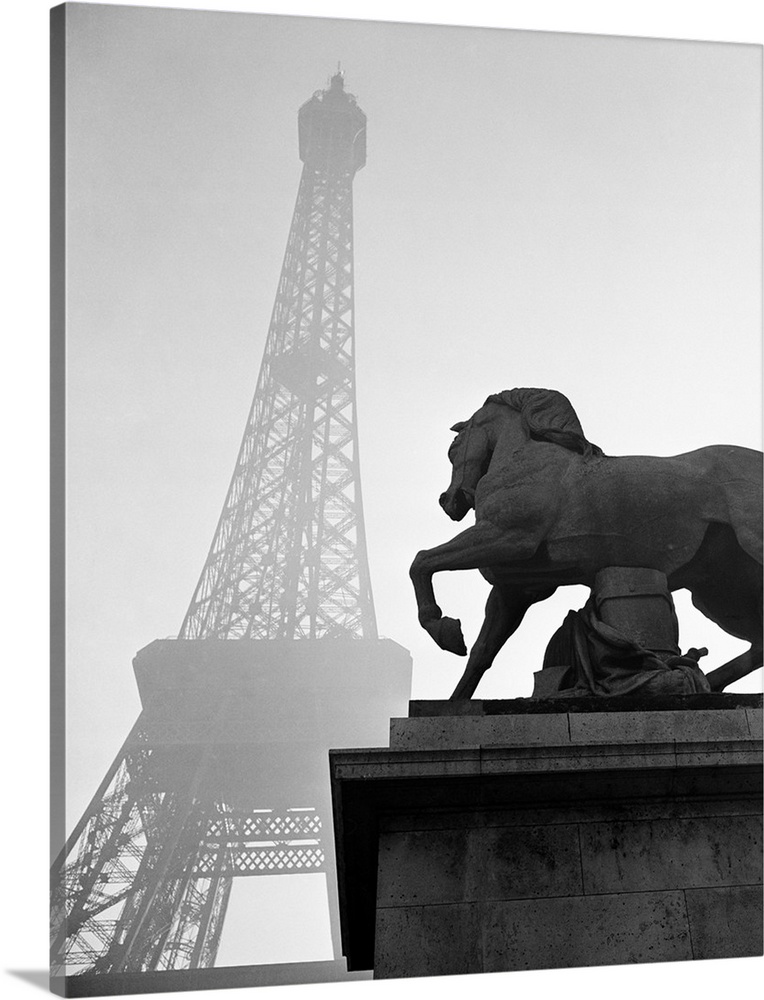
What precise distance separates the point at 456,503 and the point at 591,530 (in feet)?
3.78

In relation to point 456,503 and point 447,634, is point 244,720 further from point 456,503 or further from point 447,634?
point 447,634

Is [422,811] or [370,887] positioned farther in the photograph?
[370,887]

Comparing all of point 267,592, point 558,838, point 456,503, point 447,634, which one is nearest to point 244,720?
point 267,592

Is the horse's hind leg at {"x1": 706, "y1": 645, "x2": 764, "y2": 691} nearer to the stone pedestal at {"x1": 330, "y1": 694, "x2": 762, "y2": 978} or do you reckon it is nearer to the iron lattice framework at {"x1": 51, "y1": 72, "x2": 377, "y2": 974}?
the stone pedestal at {"x1": 330, "y1": 694, "x2": 762, "y2": 978}

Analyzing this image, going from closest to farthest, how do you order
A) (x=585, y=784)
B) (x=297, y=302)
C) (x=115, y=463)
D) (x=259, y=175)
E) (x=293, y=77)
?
(x=585, y=784)
(x=293, y=77)
(x=115, y=463)
(x=259, y=175)
(x=297, y=302)

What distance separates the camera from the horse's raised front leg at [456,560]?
31.4 ft

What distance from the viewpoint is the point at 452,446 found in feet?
34.5

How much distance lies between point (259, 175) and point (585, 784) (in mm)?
39480

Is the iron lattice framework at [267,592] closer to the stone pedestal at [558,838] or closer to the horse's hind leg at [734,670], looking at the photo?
the horse's hind leg at [734,670]

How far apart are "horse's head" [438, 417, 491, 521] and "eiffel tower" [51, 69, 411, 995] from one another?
87.7 feet

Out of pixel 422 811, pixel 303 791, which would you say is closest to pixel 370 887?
pixel 422 811

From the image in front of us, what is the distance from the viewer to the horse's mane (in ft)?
33.0

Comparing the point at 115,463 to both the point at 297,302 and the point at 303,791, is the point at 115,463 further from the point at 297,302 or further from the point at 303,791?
the point at 297,302

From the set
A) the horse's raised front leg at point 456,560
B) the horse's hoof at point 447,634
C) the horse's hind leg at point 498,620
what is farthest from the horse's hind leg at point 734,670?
the horse's hoof at point 447,634
